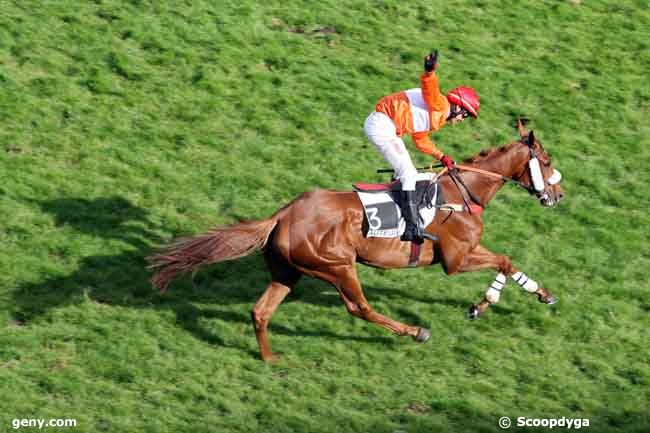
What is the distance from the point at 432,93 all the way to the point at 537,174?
1714 mm

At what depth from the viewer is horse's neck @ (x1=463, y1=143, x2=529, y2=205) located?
10.8 metres

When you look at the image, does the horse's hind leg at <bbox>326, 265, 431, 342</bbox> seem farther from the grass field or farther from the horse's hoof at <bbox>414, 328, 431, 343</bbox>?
the grass field

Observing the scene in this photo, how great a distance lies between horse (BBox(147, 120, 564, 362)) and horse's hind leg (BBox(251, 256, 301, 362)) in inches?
0.4

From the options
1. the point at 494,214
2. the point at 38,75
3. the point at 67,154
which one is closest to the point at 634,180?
the point at 494,214

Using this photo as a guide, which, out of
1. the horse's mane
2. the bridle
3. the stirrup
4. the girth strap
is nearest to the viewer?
the stirrup

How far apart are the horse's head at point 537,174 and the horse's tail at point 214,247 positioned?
2.88 metres

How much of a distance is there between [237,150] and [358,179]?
1777 millimetres

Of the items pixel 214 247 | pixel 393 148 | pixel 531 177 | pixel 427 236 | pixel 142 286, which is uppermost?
pixel 393 148

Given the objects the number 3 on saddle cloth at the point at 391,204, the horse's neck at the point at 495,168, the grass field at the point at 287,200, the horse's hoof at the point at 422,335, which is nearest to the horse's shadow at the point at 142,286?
the grass field at the point at 287,200

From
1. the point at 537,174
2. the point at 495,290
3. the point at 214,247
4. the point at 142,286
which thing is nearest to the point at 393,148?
the point at 537,174

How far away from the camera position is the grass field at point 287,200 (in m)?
9.87

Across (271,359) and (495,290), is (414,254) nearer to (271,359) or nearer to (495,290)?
(495,290)

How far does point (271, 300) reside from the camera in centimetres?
1032

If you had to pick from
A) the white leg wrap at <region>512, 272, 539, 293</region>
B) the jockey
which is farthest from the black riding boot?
the white leg wrap at <region>512, 272, 539, 293</region>
